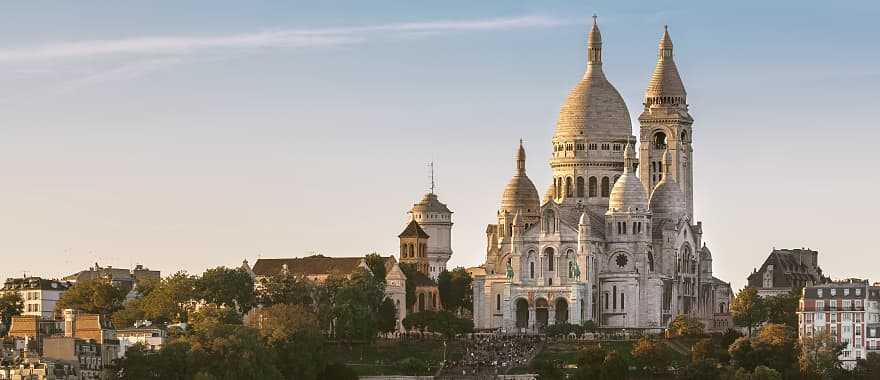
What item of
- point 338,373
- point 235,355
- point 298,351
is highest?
point 298,351

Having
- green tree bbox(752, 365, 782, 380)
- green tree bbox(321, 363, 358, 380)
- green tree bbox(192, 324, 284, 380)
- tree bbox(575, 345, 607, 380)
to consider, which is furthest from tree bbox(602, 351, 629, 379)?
green tree bbox(192, 324, 284, 380)

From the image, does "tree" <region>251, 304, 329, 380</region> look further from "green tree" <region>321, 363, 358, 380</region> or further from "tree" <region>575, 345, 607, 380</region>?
"tree" <region>575, 345, 607, 380</region>

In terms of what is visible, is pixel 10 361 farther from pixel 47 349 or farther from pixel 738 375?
pixel 738 375

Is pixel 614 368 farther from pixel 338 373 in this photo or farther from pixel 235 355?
pixel 235 355

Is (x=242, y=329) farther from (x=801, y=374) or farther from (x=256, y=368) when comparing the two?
(x=801, y=374)

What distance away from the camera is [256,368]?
613 feet

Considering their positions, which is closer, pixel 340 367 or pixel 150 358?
pixel 150 358

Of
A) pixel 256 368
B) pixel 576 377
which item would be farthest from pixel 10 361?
pixel 576 377

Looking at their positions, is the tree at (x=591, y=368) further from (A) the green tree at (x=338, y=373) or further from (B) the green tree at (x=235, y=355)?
(B) the green tree at (x=235, y=355)

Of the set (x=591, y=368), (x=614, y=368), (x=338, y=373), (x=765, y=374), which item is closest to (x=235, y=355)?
(x=338, y=373)

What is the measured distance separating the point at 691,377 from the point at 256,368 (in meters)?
29.9

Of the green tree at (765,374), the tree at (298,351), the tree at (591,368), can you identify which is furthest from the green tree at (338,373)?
the green tree at (765,374)

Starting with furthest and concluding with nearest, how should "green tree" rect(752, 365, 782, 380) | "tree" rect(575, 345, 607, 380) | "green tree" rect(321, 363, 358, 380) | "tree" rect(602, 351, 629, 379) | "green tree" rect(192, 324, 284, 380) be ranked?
"green tree" rect(321, 363, 358, 380), "tree" rect(575, 345, 607, 380), "tree" rect(602, 351, 629, 379), "green tree" rect(752, 365, 782, 380), "green tree" rect(192, 324, 284, 380)

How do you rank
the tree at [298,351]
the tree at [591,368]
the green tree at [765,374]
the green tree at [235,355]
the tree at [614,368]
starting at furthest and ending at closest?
the tree at [591,368] → the tree at [614,368] → the tree at [298,351] → the green tree at [765,374] → the green tree at [235,355]
